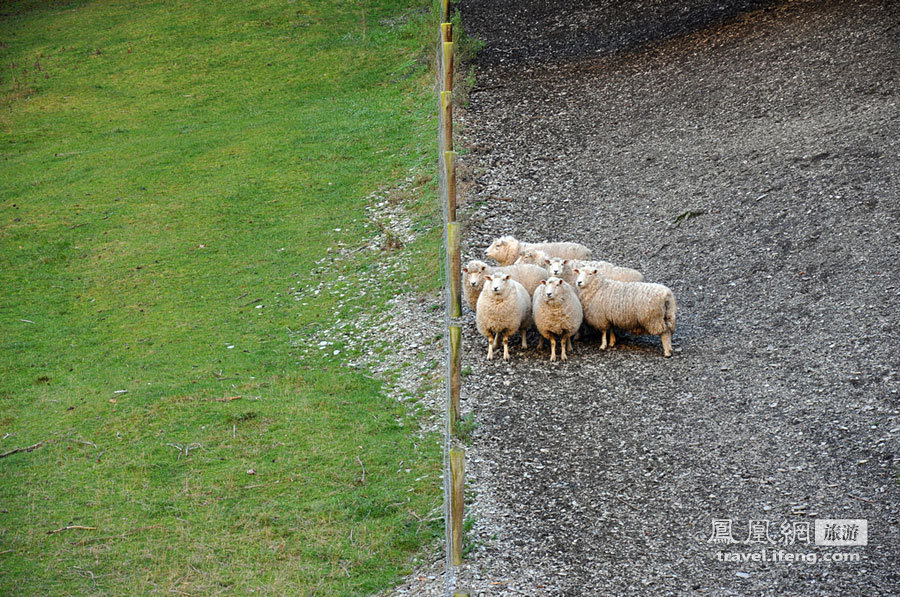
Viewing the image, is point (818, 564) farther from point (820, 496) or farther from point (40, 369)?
point (40, 369)

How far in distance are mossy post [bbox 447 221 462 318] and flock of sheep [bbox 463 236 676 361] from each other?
0.95ft

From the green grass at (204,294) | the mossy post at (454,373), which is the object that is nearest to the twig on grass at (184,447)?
the green grass at (204,294)

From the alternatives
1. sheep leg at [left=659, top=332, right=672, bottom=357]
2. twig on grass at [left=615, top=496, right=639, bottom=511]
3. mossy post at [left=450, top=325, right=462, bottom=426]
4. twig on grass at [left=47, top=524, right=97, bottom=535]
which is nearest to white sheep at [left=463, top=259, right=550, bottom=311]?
sheep leg at [left=659, top=332, right=672, bottom=357]

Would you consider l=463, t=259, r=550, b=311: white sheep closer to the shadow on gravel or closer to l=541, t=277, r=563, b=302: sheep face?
l=541, t=277, r=563, b=302: sheep face

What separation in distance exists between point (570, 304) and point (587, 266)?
59 cm

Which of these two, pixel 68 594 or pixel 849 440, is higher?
pixel 849 440

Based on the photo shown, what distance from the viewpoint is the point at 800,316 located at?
8.50 metres

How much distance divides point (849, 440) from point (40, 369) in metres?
9.08

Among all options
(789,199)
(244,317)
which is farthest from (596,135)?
(244,317)

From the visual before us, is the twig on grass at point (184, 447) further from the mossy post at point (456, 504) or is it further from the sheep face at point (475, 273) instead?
the mossy post at point (456, 504)

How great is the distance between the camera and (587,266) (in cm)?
889

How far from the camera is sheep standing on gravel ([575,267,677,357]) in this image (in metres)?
8.32

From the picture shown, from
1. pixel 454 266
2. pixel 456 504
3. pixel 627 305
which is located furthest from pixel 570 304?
pixel 456 504

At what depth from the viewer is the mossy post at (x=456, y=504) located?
5566mm
